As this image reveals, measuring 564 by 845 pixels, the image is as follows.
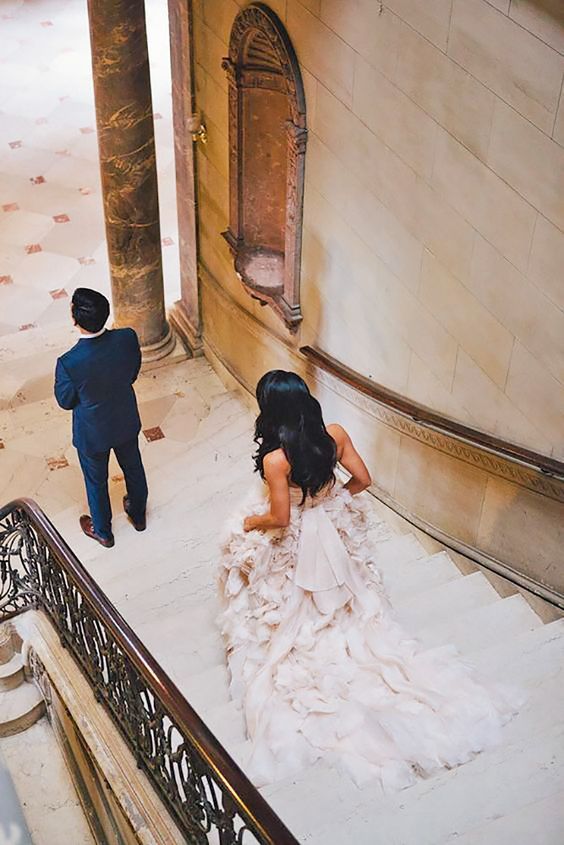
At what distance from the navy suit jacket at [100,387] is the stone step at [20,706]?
1371 millimetres

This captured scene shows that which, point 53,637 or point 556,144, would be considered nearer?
point 556,144

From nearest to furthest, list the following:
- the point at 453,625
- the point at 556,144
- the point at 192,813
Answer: the point at 192,813 < the point at 556,144 < the point at 453,625

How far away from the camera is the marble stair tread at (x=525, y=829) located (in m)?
3.66

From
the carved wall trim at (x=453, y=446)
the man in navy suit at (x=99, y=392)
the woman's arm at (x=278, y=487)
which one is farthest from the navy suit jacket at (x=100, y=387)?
the woman's arm at (x=278, y=487)

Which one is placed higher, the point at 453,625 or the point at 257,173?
the point at 257,173

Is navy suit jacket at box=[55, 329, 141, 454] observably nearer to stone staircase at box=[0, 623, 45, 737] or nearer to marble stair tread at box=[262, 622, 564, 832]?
stone staircase at box=[0, 623, 45, 737]

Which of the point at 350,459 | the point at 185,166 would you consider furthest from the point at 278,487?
the point at 185,166

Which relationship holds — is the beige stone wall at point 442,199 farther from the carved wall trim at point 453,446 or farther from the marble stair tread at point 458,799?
the marble stair tread at point 458,799

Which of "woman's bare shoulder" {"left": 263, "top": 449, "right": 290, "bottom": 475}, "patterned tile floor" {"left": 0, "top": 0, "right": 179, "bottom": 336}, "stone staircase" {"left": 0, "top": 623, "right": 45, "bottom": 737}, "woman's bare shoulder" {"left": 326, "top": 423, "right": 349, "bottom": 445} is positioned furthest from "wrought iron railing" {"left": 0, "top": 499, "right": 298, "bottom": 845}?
"patterned tile floor" {"left": 0, "top": 0, "right": 179, "bottom": 336}

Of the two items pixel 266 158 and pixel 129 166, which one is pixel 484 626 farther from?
pixel 129 166

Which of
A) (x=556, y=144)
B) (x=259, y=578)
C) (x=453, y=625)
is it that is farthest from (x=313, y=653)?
(x=556, y=144)

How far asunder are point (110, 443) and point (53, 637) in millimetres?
1143

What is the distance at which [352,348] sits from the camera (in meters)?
6.22

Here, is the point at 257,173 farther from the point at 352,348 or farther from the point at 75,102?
the point at 75,102
